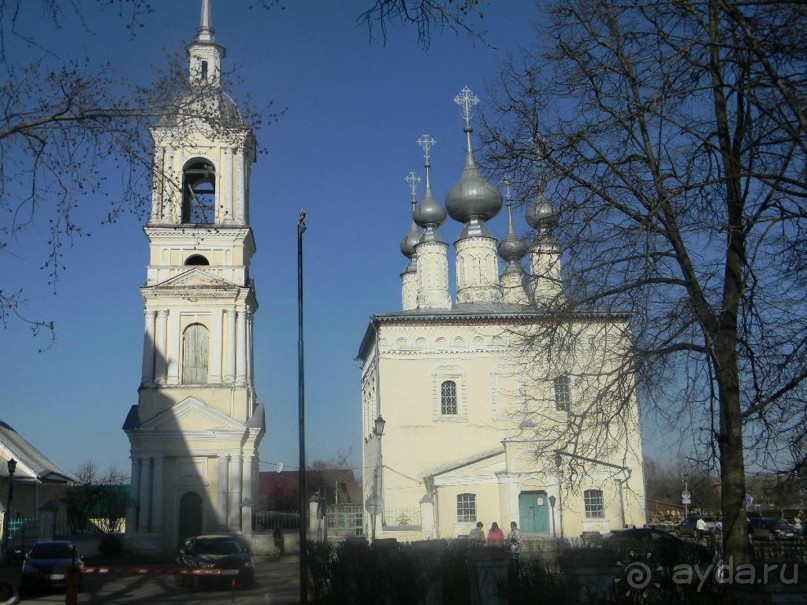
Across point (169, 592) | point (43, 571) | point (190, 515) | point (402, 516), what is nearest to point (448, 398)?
point (402, 516)

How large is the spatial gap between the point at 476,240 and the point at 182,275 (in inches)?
586

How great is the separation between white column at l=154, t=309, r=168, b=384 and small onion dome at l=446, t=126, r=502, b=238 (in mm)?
15721

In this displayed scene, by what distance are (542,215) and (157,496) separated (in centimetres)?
2473

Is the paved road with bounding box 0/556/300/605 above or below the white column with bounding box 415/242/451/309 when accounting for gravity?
below

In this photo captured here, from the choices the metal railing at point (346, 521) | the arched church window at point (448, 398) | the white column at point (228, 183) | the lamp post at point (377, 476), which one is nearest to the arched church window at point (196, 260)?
the white column at point (228, 183)

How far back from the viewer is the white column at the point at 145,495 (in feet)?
109

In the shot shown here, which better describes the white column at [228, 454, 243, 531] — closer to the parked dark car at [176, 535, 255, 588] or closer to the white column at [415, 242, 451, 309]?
the parked dark car at [176, 535, 255, 588]

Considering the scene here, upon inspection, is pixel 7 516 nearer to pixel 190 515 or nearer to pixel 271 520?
pixel 190 515

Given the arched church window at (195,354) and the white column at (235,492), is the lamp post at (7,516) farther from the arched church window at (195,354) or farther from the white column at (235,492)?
the white column at (235,492)

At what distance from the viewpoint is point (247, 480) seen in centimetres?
3484

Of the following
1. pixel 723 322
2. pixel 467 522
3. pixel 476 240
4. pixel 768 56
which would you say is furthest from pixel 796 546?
pixel 476 240

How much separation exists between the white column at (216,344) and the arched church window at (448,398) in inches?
386

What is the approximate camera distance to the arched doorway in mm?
34031

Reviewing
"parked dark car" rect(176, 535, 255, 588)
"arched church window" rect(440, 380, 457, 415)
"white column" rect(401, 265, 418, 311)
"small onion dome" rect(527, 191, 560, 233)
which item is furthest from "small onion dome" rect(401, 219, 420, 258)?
"small onion dome" rect(527, 191, 560, 233)
